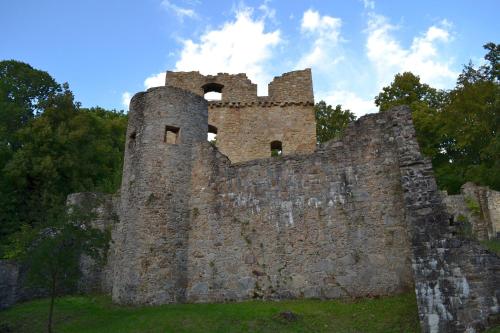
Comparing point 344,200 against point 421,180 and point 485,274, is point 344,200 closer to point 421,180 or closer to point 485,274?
point 421,180

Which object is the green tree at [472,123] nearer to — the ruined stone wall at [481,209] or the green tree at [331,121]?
the ruined stone wall at [481,209]

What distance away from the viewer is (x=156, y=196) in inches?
624

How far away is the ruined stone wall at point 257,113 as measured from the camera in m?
27.9

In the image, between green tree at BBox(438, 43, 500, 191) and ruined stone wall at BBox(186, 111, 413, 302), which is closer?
ruined stone wall at BBox(186, 111, 413, 302)

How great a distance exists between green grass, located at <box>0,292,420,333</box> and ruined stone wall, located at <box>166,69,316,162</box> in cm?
1470

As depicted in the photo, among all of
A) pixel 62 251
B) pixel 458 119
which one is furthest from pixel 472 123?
pixel 62 251

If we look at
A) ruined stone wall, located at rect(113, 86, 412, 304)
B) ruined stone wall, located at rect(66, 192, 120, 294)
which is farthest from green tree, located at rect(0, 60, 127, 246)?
ruined stone wall, located at rect(113, 86, 412, 304)

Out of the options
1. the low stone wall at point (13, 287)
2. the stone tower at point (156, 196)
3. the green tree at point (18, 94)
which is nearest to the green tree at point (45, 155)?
the green tree at point (18, 94)

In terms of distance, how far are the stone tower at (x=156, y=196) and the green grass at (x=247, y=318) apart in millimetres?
842

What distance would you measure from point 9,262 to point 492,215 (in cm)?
2216

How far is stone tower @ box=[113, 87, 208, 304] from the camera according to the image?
15.0 m

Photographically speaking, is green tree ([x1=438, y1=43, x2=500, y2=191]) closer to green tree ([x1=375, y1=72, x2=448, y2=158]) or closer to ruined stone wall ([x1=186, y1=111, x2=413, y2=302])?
green tree ([x1=375, y1=72, x2=448, y2=158])

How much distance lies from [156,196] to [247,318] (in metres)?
5.67

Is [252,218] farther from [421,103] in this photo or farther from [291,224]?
[421,103]
